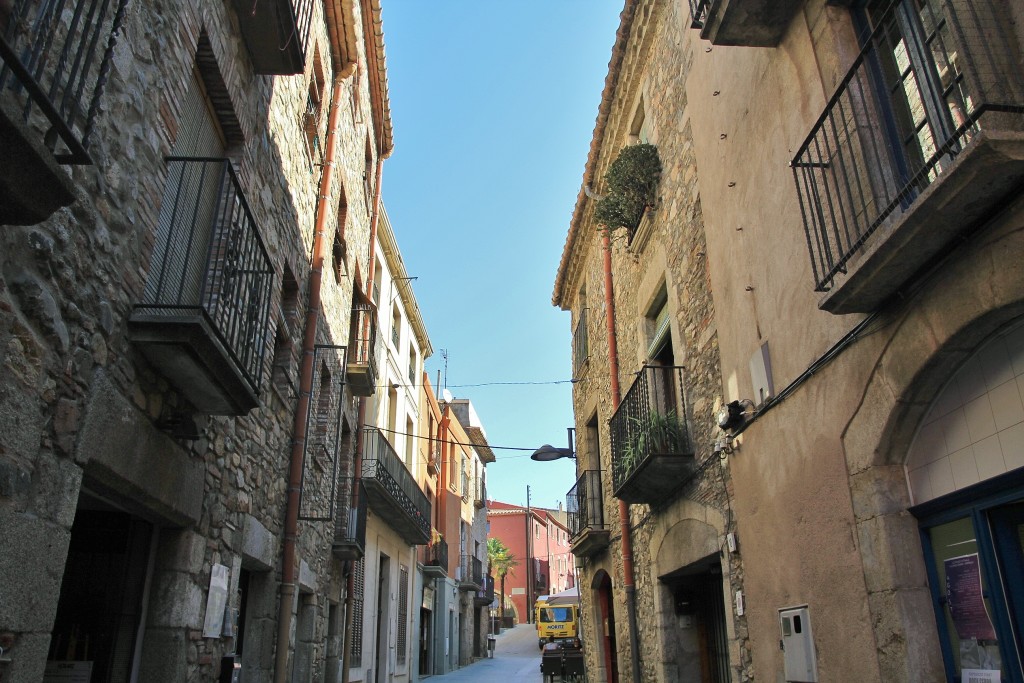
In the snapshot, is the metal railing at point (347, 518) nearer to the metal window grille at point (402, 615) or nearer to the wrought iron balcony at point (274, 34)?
the wrought iron balcony at point (274, 34)

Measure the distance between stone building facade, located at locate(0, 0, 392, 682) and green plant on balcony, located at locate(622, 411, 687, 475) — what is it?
3608 millimetres

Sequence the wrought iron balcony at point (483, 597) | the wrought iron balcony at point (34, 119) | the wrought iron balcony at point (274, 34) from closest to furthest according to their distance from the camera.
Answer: the wrought iron balcony at point (34, 119), the wrought iron balcony at point (274, 34), the wrought iron balcony at point (483, 597)

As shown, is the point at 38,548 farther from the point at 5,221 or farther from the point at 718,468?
the point at 718,468

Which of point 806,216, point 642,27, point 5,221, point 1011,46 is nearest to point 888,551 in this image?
point 806,216

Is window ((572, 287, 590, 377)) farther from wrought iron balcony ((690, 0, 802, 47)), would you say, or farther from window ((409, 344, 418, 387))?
wrought iron balcony ((690, 0, 802, 47))

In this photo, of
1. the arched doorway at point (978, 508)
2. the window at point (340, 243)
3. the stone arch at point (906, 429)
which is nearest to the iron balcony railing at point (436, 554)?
the window at point (340, 243)

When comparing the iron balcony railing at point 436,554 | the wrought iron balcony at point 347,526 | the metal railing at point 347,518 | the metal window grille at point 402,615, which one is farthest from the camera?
the iron balcony railing at point 436,554

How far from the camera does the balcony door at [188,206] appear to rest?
4.47 m

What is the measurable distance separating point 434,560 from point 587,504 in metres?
12.1

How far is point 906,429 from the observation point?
13.4ft

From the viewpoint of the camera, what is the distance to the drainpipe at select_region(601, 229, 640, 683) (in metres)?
9.69

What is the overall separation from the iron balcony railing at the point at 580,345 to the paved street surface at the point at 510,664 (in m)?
9.90

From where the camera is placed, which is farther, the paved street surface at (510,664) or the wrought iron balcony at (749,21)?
the paved street surface at (510,664)

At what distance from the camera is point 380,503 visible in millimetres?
14586
